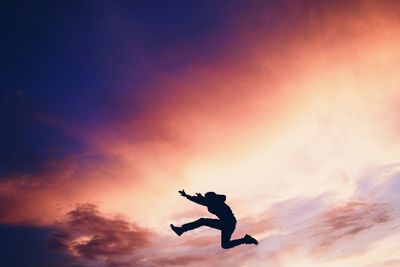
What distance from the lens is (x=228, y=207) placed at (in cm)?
1334

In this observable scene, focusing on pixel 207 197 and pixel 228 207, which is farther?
pixel 228 207

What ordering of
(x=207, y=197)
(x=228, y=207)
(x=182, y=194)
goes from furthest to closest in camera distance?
(x=228, y=207) < (x=207, y=197) < (x=182, y=194)

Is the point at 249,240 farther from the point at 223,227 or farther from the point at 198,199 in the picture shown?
the point at 198,199

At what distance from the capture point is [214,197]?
12602 millimetres

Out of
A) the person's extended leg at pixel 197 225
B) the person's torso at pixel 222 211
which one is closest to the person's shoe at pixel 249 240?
the person's torso at pixel 222 211

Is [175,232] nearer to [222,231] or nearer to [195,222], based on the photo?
[195,222]

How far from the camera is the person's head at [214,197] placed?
12.5 m

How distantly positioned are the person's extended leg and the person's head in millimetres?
1129

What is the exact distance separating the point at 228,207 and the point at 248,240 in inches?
65.1

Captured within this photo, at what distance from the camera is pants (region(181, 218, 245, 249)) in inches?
520

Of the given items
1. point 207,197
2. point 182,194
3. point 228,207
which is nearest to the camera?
point 182,194

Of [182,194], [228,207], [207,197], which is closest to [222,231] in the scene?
[228,207]

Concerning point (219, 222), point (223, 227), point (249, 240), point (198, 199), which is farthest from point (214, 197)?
point (249, 240)

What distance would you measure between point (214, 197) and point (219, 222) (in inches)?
53.8
